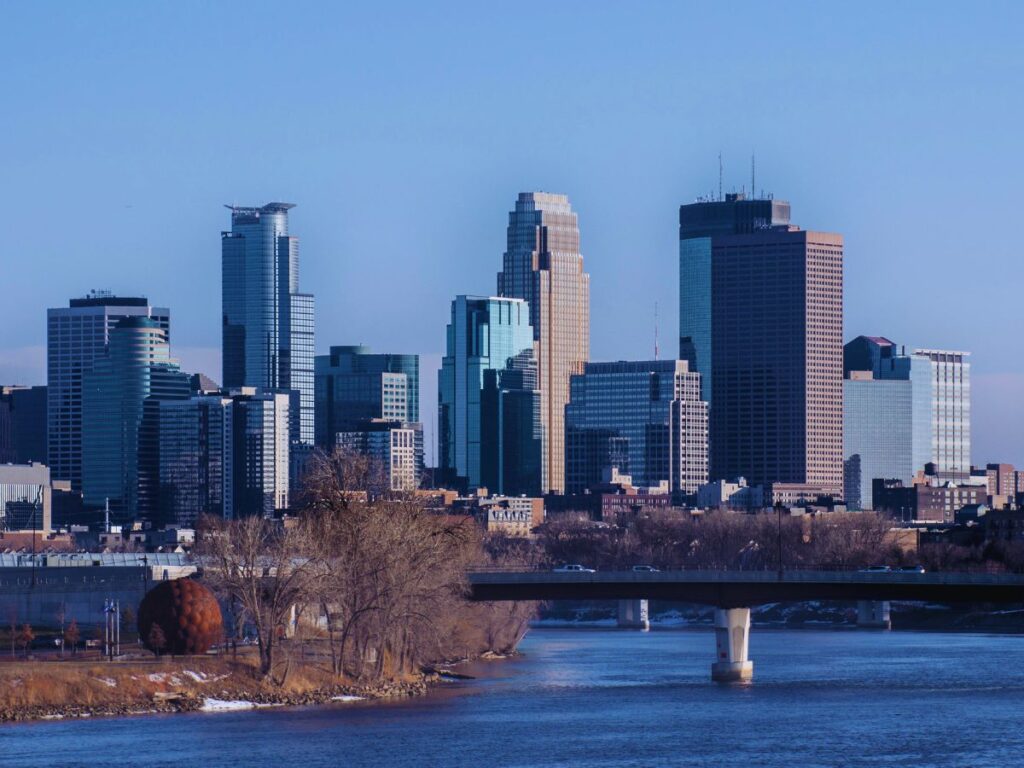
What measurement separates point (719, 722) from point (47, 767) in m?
34.9

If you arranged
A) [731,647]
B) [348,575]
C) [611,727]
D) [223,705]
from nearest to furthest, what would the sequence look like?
[611,727]
[223,705]
[348,575]
[731,647]

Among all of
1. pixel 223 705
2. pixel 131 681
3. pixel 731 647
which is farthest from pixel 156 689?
pixel 731 647

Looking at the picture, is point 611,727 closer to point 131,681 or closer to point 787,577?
point 131,681

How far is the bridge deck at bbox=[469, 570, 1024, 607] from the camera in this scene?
142 metres

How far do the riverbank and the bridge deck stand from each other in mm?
21409

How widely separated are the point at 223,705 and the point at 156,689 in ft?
10.8

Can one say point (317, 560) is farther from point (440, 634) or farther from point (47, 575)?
point (47, 575)

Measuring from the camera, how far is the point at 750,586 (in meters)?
145

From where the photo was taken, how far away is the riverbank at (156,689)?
110562 mm

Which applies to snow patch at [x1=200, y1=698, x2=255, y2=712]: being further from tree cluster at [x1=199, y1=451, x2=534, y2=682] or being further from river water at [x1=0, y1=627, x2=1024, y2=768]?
tree cluster at [x1=199, y1=451, x2=534, y2=682]

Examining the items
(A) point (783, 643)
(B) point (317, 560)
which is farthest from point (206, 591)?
(A) point (783, 643)

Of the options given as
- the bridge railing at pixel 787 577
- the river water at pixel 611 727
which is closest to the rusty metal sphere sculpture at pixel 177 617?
the river water at pixel 611 727

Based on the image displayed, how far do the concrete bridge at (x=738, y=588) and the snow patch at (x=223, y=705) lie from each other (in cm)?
2823

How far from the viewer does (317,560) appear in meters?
123
